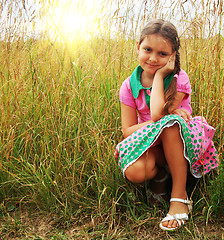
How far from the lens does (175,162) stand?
1.58 meters

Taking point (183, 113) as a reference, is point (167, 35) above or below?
above

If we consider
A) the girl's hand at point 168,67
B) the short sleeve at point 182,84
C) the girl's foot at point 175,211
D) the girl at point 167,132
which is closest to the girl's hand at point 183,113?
the girl at point 167,132

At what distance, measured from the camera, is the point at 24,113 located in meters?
2.01

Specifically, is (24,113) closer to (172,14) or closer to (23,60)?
(23,60)

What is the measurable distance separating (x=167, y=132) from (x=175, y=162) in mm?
173

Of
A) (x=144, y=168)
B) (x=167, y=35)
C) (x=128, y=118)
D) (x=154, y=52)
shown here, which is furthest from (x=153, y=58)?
(x=144, y=168)

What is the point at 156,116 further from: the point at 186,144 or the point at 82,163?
the point at 82,163

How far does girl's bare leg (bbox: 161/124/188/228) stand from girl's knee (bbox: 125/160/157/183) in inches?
4.4

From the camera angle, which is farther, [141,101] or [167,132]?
[141,101]

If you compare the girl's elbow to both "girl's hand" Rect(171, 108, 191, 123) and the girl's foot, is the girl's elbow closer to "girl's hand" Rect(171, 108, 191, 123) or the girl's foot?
"girl's hand" Rect(171, 108, 191, 123)

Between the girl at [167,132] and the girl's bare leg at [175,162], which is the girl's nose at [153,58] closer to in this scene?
the girl at [167,132]

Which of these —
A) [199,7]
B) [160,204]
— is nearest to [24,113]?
[160,204]

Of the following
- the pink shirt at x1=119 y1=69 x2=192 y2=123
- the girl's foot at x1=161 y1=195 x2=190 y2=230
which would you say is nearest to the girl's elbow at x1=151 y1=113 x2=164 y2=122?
the pink shirt at x1=119 y1=69 x2=192 y2=123

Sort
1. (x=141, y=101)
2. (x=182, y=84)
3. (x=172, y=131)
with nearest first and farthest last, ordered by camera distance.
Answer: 1. (x=172, y=131)
2. (x=182, y=84)
3. (x=141, y=101)
